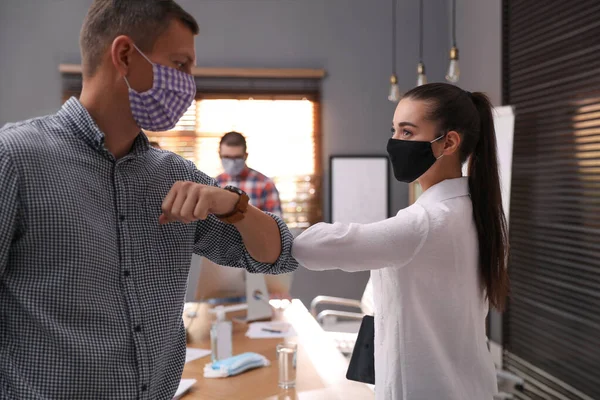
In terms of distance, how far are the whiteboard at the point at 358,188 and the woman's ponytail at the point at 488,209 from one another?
3.54 m

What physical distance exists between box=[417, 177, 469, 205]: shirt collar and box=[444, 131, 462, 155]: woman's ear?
0.08m

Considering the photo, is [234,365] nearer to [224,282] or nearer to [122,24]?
[224,282]

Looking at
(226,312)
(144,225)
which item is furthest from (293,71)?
(144,225)

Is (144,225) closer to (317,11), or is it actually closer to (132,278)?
(132,278)

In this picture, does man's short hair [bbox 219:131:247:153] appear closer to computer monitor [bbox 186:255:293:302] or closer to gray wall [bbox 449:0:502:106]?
computer monitor [bbox 186:255:293:302]

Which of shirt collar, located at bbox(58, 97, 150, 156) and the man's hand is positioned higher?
shirt collar, located at bbox(58, 97, 150, 156)

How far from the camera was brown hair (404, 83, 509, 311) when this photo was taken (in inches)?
57.1

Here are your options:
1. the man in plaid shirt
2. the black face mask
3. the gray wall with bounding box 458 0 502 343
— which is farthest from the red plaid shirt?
the black face mask

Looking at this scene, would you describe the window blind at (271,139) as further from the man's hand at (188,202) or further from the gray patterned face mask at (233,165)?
the man's hand at (188,202)

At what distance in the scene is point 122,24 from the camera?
1.00m

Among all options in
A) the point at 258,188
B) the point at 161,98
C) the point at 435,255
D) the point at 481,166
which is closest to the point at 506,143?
the point at 258,188

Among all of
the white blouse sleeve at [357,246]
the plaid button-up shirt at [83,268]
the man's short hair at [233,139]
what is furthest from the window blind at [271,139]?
the plaid button-up shirt at [83,268]

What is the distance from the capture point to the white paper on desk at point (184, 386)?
1732 millimetres

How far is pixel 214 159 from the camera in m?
4.98
